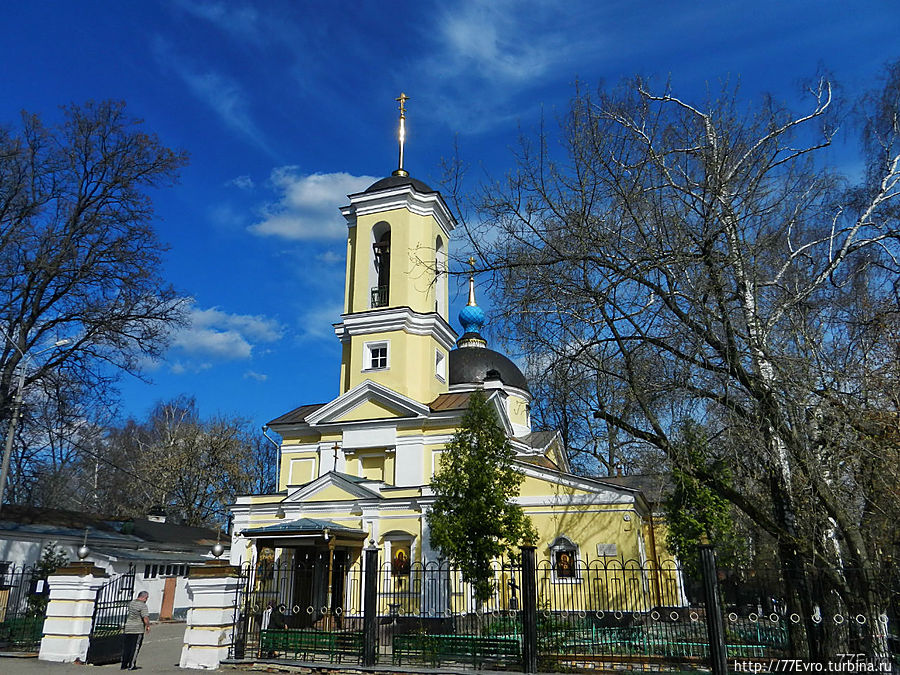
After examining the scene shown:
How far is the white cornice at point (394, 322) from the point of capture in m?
26.5

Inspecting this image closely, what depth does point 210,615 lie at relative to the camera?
1191cm

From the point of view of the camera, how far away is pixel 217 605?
1196cm

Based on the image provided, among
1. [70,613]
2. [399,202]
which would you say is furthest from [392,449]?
[70,613]

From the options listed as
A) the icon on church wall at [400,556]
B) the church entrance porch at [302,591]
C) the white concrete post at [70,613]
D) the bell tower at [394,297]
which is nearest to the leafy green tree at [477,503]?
the church entrance porch at [302,591]

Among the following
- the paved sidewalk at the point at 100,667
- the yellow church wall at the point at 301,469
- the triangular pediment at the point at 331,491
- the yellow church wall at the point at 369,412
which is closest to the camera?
the paved sidewalk at the point at 100,667

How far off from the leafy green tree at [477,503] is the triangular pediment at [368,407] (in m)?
5.87

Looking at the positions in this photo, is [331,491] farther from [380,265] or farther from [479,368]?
[479,368]

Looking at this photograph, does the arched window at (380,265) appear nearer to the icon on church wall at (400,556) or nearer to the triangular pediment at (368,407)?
the triangular pediment at (368,407)

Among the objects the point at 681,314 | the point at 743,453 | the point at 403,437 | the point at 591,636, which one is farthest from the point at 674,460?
the point at 403,437

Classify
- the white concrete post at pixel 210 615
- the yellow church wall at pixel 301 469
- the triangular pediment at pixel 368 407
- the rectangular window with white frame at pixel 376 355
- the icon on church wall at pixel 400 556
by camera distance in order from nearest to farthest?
the white concrete post at pixel 210 615
the icon on church wall at pixel 400 556
the triangular pediment at pixel 368 407
the yellow church wall at pixel 301 469
the rectangular window with white frame at pixel 376 355

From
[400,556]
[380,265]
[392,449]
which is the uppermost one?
[380,265]

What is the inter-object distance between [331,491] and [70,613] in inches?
400

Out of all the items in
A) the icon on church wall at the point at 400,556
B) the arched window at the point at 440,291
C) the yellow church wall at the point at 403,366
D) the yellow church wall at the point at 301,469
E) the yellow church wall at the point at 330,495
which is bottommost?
the icon on church wall at the point at 400,556

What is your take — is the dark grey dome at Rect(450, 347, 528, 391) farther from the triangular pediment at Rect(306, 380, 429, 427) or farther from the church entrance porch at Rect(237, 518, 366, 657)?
the church entrance porch at Rect(237, 518, 366, 657)
